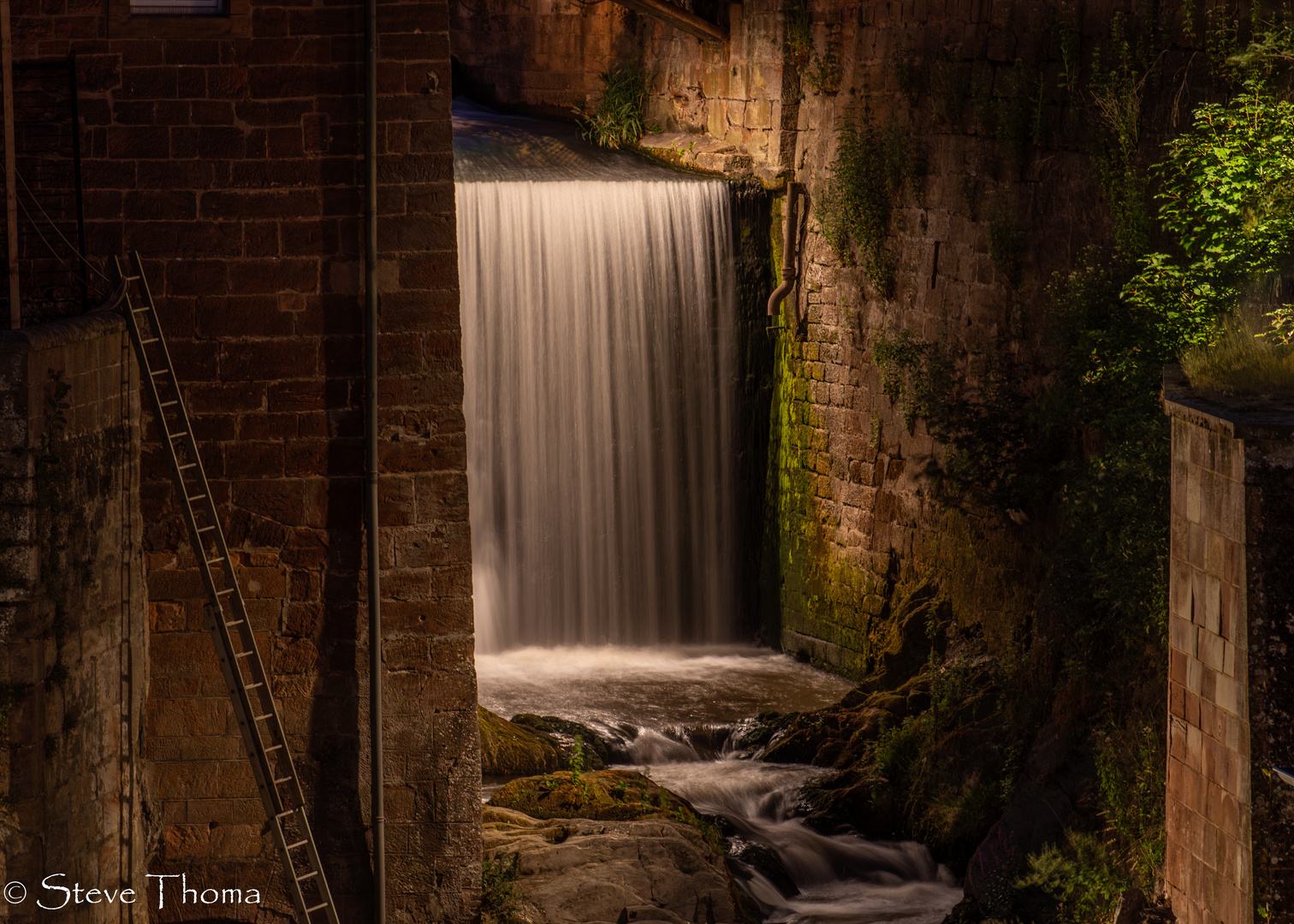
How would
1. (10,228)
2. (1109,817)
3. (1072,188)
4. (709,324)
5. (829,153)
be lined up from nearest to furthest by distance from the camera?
1. (10,228)
2. (1109,817)
3. (1072,188)
4. (829,153)
5. (709,324)

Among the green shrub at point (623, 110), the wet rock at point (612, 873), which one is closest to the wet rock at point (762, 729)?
the wet rock at point (612, 873)

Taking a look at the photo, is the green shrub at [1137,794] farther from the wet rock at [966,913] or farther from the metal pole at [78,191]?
the metal pole at [78,191]

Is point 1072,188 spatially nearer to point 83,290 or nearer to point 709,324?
point 709,324

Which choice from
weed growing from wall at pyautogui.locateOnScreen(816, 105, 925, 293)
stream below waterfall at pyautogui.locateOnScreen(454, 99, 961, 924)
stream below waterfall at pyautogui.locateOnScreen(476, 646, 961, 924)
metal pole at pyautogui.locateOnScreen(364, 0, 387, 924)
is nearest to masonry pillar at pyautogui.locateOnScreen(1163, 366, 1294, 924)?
stream below waterfall at pyautogui.locateOnScreen(476, 646, 961, 924)

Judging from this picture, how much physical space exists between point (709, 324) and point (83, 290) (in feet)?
25.1

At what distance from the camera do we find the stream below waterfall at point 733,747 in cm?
998

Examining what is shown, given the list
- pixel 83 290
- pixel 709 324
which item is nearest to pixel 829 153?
pixel 709 324

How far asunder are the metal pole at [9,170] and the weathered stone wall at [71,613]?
1.08 feet

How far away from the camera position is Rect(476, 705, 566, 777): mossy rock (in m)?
10.8

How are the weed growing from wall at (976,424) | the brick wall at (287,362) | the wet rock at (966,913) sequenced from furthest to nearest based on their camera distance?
1. the weed growing from wall at (976,424)
2. the wet rock at (966,913)
3. the brick wall at (287,362)

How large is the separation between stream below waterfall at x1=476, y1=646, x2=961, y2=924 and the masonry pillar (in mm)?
2892

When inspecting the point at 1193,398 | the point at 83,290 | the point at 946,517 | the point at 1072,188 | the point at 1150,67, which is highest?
the point at 1150,67

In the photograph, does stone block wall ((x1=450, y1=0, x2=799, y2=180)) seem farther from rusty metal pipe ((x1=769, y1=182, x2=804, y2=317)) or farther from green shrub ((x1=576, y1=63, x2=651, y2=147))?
rusty metal pipe ((x1=769, y1=182, x2=804, y2=317))

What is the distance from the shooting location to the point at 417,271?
758 cm
